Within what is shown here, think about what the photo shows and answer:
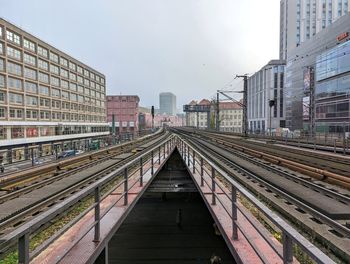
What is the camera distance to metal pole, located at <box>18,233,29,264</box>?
257 cm

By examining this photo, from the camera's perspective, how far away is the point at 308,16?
109250 millimetres

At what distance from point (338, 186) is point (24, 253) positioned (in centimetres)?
1008

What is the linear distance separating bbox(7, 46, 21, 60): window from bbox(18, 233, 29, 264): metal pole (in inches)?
2409

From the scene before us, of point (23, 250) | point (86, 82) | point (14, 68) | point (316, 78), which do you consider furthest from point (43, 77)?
point (23, 250)

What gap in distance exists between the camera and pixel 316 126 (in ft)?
190

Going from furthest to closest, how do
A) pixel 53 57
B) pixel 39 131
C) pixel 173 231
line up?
pixel 53 57
pixel 39 131
pixel 173 231

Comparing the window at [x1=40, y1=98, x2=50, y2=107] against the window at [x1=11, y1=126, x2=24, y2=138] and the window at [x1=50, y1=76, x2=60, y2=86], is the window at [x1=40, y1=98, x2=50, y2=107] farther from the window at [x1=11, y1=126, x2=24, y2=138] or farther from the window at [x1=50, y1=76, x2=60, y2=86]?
the window at [x1=11, y1=126, x2=24, y2=138]

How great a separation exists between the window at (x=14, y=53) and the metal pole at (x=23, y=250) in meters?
61.2

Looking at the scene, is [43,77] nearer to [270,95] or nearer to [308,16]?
[270,95]

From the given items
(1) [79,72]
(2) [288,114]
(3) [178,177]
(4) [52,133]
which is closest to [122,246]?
(3) [178,177]

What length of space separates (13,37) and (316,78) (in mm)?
56940

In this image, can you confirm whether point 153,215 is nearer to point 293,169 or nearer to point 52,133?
point 293,169

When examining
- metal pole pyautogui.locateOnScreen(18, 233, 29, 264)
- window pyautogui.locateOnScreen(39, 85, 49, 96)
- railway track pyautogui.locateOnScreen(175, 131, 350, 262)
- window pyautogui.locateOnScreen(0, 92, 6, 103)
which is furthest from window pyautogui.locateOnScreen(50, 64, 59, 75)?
metal pole pyautogui.locateOnScreen(18, 233, 29, 264)

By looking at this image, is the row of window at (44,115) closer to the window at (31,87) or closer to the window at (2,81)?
the window at (2,81)
